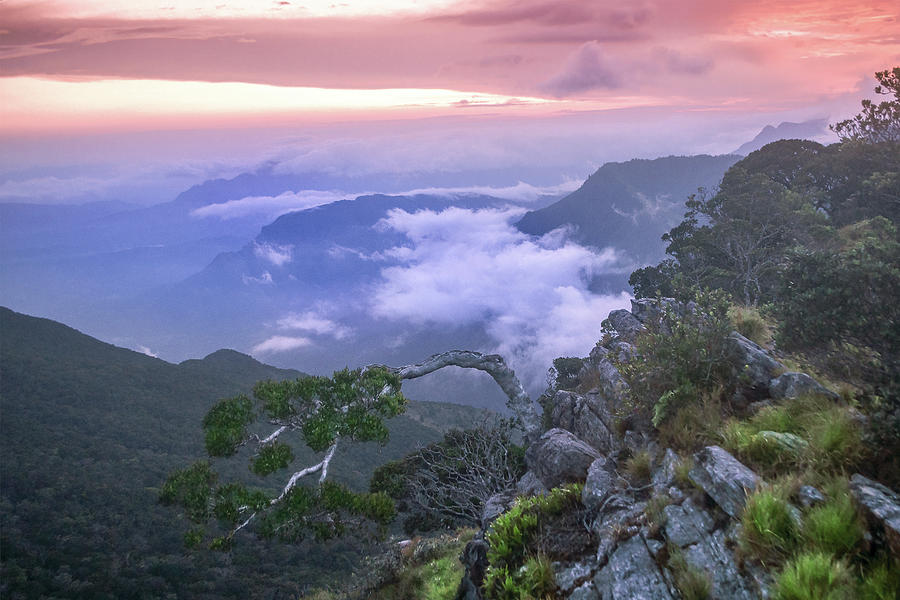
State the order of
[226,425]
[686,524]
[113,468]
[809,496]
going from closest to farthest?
[809,496]
[686,524]
[226,425]
[113,468]

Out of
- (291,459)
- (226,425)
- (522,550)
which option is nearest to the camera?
(522,550)

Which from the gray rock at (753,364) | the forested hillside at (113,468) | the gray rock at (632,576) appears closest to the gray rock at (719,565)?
the gray rock at (632,576)

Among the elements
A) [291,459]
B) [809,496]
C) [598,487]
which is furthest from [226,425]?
[809,496]

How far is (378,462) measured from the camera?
3465 inches

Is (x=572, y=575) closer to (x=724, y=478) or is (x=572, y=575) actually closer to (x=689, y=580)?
(x=689, y=580)

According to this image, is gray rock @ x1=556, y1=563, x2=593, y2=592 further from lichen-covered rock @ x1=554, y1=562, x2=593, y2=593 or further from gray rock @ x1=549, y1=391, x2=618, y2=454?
gray rock @ x1=549, y1=391, x2=618, y2=454

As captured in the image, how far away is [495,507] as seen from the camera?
11.1 m

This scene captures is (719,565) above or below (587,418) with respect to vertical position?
above

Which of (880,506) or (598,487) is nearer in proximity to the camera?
(880,506)

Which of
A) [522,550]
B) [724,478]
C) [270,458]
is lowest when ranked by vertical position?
[270,458]

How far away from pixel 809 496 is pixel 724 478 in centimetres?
90

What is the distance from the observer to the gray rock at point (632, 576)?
18.6 ft

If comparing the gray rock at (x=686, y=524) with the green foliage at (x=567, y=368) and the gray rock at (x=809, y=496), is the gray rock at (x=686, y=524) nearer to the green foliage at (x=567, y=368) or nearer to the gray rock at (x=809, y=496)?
the gray rock at (x=809, y=496)

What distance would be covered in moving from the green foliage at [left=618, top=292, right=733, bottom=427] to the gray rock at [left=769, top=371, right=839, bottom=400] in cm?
70
